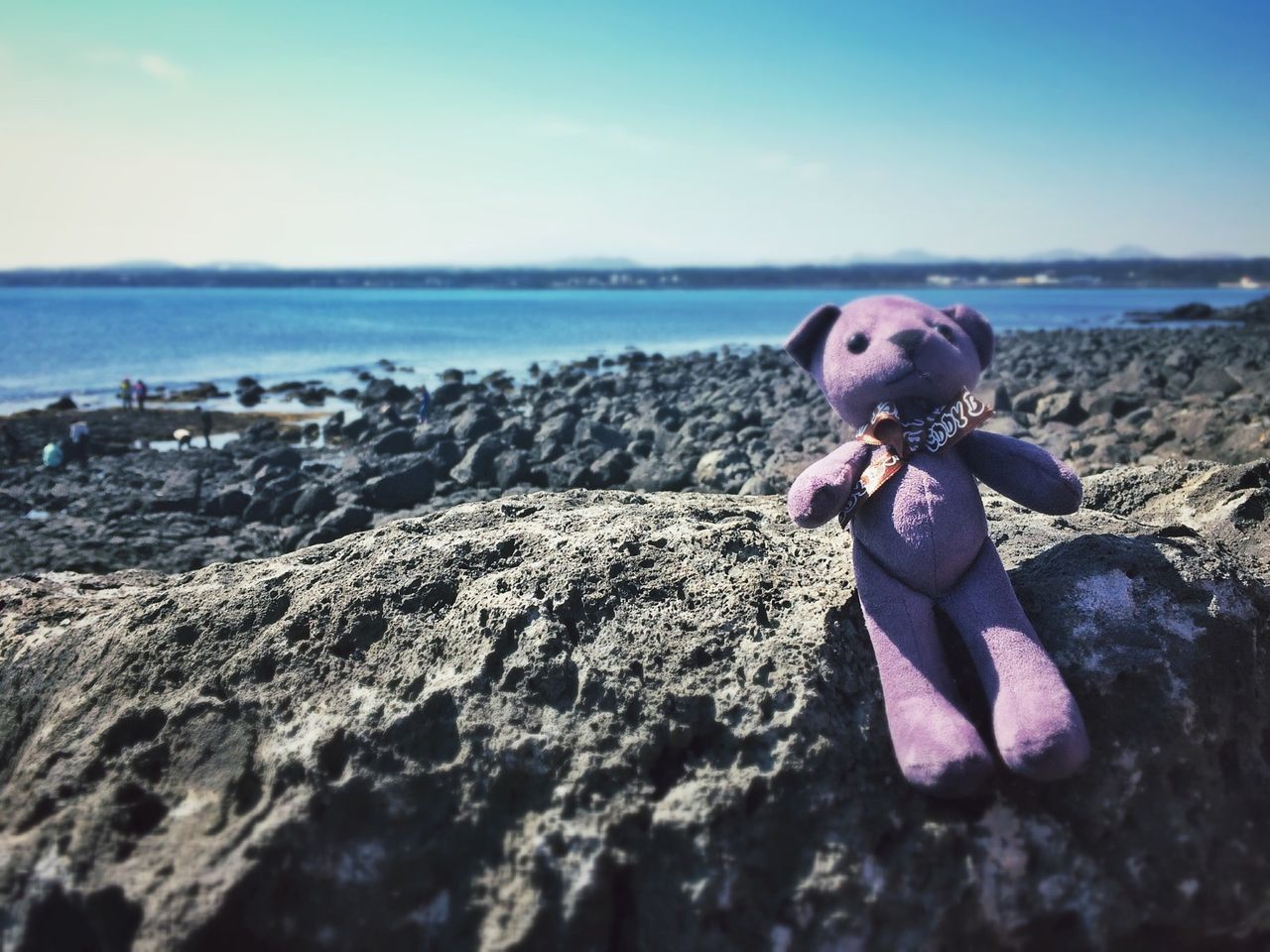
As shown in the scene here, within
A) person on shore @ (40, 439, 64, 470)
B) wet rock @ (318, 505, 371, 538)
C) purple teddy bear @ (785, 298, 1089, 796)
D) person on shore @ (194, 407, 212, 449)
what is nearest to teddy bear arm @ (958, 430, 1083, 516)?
purple teddy bear @ (785, 298, 1089, 796)

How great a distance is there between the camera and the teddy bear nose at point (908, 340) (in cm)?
279

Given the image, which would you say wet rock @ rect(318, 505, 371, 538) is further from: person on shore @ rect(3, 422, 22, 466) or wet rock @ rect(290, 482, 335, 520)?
person on shore @ rect(3, 422, 22, 466)

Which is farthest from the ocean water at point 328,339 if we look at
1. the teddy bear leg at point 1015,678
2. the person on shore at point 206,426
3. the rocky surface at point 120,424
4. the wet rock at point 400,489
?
the teddy bear leg at point 1015,678

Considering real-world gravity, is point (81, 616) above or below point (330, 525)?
above

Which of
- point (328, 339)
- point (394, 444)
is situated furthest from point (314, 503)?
point (328, 339)

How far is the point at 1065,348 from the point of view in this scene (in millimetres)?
26312

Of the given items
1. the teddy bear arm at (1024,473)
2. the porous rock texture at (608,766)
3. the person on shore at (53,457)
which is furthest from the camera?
the person on shore at (53,457)

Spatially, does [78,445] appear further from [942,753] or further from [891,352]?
[942,753]

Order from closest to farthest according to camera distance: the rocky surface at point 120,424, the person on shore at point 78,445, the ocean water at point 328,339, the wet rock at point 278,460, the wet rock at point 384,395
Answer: the wet rock at point 278,460 → the person on shore at point 78,445 → the rocky surface at point 120,424 → the wet rock at point 384,395 → the ocean water at point 328,339

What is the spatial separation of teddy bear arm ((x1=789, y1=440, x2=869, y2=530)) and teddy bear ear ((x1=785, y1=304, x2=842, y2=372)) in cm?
53

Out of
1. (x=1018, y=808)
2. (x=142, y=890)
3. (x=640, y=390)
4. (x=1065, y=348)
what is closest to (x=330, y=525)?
(x=142, y=890)

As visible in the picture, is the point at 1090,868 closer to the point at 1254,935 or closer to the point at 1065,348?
the point at 1254,935

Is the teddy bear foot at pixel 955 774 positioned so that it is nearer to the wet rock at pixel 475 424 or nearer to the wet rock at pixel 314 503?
the wet rock at pixel 314 503

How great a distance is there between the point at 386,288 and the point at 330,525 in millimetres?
148519
